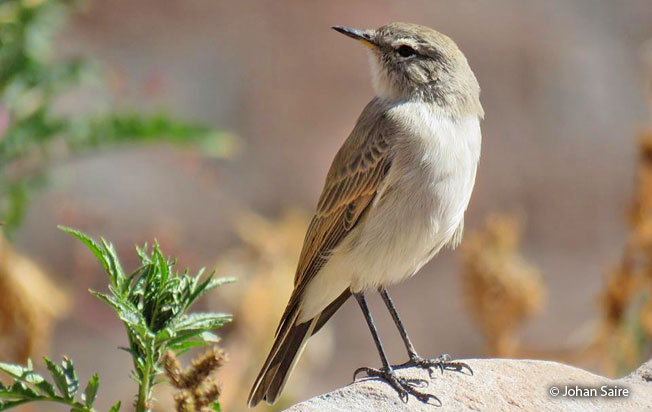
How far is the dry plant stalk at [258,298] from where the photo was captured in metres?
6.08

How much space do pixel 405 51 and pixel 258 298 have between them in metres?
2.15

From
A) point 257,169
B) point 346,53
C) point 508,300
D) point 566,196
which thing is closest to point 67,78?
point 508,300

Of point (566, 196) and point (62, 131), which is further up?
point (566, 196)

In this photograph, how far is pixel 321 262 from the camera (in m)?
4.36

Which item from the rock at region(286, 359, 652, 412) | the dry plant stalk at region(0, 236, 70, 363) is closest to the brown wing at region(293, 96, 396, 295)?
the rock at region(286, 359, 652, 412)

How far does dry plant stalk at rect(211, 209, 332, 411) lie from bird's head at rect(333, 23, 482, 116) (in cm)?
199

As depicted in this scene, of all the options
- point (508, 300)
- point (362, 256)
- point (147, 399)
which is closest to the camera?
point (147, 399)

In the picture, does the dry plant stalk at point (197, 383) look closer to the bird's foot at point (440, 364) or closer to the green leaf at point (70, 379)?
the green leaf at point (70, 379)

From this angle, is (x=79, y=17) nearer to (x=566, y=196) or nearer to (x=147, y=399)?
(x=566, y=196)

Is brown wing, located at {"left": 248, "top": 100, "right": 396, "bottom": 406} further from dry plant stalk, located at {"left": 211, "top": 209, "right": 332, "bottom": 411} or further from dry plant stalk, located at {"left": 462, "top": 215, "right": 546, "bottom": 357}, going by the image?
dry plant stalk, located at {"left": 211, "top": 209, "right": 332, "bottom": 411}

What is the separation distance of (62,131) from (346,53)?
5.14m

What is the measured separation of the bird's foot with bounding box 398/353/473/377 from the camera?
3.83 meters

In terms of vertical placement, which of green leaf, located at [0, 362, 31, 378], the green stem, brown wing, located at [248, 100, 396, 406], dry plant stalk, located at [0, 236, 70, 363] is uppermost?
brown wing, located at [248, 100, 396, 406]

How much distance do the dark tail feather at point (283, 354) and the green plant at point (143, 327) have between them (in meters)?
1.49
